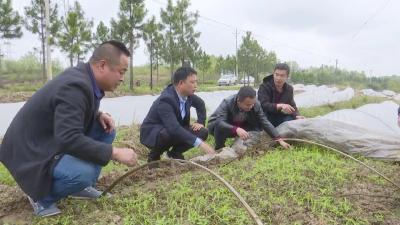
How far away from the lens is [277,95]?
194 inches

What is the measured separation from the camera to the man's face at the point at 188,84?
360 cm

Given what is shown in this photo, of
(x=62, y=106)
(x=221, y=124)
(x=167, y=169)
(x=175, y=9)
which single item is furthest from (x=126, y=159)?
(x=175, y=9)

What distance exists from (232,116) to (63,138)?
8.88ft

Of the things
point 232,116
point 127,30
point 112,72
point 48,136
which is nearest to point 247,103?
point 232,116

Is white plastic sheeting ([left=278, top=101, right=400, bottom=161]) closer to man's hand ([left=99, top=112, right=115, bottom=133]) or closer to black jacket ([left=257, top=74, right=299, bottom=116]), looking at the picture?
black jacket ([left=257, top=74, right=299, bottom=116])

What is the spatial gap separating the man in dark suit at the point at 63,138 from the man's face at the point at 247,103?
1.92 metres

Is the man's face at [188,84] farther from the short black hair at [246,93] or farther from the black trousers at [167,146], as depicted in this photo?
the short black hair at [246,93]

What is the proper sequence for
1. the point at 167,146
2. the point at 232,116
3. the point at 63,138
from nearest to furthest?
the point at 63,138, the point at 167,146, the point at 232,116

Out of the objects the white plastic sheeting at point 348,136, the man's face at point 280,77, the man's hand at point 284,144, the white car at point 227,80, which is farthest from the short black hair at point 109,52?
the white car at point 227,80

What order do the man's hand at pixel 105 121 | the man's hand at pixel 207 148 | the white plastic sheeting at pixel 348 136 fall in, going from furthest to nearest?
the white plastic sheeting at pixel 348 136
the man's hand at pixel 207 148
the man's hand at pixel 105 121

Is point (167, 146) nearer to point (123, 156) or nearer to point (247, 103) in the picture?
point (247, 103)

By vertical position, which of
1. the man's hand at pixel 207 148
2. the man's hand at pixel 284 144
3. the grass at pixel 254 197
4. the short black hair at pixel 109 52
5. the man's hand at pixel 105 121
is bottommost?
the grass at pixel 254 197

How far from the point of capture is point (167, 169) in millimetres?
3482

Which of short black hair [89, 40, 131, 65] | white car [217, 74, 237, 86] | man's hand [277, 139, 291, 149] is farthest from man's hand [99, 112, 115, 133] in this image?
white car [217, 74, 237, 86]
